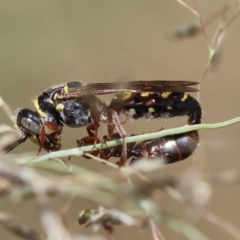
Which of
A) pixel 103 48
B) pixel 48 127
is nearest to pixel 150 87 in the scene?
pixel 48 127

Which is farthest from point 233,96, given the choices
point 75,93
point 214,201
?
point 75,93

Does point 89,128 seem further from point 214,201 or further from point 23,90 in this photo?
point 23,90

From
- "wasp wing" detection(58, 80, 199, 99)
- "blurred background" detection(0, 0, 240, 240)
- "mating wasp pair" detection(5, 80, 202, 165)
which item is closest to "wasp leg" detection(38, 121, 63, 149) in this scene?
"mating wasp pair" detection(5, 80, 202, 165)

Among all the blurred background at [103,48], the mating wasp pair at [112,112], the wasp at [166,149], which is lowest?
the blurred background at [103,48]

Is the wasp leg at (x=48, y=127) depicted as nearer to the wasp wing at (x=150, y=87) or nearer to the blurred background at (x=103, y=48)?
the wasp wing at (x=150, y=87)

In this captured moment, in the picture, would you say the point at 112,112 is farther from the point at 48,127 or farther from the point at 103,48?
the point at 103,48

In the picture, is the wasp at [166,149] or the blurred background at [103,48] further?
the blurred background at [103,48]

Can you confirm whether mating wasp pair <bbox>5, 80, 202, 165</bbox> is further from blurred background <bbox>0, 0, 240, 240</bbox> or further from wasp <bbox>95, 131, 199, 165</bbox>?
blurred background <bbox>0, 0, 240, 240</bbox>

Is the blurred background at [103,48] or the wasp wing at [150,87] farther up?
the wasp wing at [150,87]

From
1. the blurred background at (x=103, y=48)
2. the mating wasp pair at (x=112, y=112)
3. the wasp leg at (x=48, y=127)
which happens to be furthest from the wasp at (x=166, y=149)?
the blurred background at (x=103, y=48)
